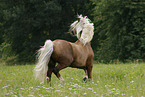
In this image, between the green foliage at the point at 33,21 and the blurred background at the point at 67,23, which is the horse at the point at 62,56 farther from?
the green foliage at the point at 33,21

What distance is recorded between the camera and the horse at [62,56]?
608 cm

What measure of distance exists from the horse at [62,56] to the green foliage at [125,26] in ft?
29.2

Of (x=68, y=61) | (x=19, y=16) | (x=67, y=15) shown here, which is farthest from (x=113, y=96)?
(x=67, y=15)

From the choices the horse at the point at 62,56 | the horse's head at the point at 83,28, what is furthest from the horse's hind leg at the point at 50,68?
the horse's head at the point at 83,28

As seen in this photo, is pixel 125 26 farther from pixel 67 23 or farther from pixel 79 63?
pixel 79 63

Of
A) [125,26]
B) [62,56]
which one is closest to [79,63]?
[62,56]

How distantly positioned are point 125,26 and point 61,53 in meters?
10.9

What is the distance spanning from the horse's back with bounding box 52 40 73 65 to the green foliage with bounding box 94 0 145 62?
32.5 feet

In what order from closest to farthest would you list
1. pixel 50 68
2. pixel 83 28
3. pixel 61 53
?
Result: pixel 61 53 < pixel 50 68 < pixel 83 28

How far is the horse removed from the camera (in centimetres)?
608

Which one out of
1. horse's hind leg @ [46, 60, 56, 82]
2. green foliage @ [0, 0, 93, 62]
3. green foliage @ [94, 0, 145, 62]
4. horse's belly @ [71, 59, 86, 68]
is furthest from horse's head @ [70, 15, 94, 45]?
green foliage @ [0, 0, 93, 62]

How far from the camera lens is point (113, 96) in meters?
4.71

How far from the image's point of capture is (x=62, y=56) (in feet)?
20.4

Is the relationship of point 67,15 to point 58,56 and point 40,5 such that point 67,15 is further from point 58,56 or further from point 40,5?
point 58,56
